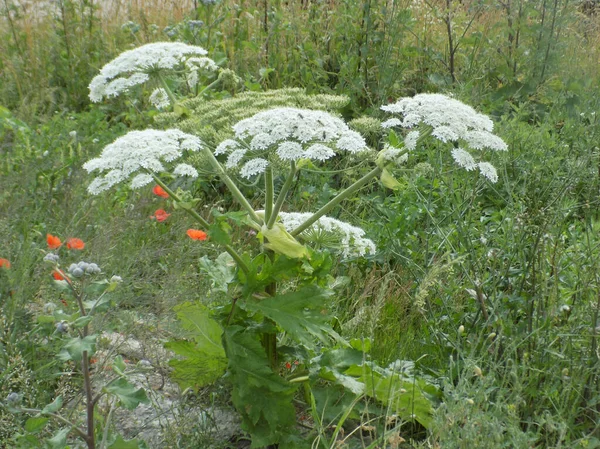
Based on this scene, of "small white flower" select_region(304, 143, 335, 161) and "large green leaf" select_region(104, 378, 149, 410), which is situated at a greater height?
"small white flower" select_region(304, 143, 335, 161)

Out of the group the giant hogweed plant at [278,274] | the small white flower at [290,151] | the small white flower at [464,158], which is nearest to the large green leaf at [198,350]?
the giant hogweed plant at [278,274]

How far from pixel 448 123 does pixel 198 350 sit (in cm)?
113

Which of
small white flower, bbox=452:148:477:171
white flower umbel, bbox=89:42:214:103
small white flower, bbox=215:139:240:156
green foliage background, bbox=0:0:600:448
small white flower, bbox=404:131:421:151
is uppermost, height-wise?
white flower umbel, bbox=89:42:214:103

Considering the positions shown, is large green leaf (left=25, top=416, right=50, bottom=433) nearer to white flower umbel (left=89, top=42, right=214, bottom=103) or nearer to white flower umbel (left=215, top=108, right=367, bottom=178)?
white flower umbel (left=215, top=108, right=367, bottom=178)

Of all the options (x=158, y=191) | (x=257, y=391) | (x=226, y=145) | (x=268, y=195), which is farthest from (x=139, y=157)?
(x=158, y=191)

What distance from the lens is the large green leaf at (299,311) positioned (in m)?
2.25

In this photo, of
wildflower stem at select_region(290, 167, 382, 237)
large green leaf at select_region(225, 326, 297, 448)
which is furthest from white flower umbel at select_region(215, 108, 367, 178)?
large green leaf at select_region(225, 326, 297, 448)

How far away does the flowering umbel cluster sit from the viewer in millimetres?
2439

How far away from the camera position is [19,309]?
282 centimetres

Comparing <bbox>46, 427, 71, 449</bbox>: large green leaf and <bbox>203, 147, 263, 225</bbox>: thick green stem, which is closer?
<bbox>46, 427, 71, 449</bbox>: large green leaf

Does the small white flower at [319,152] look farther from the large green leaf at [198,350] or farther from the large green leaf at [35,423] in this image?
the large green leaf at [35,423]

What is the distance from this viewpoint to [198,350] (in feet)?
8.32

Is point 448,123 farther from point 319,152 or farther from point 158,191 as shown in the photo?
point 158,191

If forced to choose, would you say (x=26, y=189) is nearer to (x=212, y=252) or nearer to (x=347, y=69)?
(x=212, y=252)
